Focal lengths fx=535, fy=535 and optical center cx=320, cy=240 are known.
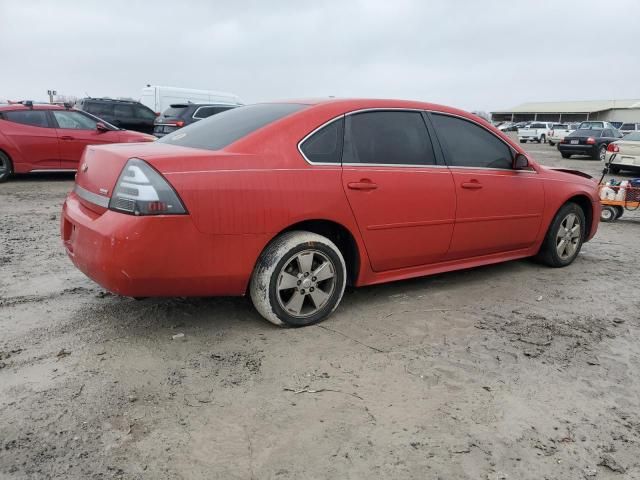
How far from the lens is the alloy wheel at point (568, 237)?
530 centimetres

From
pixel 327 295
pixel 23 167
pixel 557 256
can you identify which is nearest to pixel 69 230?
pixel 327 295

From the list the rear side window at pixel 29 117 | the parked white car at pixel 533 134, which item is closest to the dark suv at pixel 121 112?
the rear side window at pixel 29 117

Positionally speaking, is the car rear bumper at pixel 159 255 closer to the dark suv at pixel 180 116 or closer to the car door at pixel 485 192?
the car door at pixel 485 192

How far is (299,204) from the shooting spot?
340cm

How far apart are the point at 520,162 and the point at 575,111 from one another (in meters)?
81.6

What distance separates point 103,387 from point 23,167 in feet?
28.9

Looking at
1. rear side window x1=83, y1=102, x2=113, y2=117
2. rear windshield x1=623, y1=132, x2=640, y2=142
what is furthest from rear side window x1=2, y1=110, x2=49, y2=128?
rear windshield x1=623, y1=132, x2=640, y2=142

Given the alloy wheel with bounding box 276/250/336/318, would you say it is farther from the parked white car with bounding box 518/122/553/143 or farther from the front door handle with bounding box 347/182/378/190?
the parked white car with bounding box 518/122/553/143

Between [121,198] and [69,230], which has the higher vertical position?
[121,198]

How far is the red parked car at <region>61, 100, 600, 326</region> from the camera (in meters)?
3.02

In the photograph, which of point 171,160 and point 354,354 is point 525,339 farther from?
point 171,160

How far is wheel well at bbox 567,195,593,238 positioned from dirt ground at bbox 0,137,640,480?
143 centimetres

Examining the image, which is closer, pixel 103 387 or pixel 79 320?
pixel 103 387

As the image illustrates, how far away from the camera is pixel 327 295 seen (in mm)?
3652
